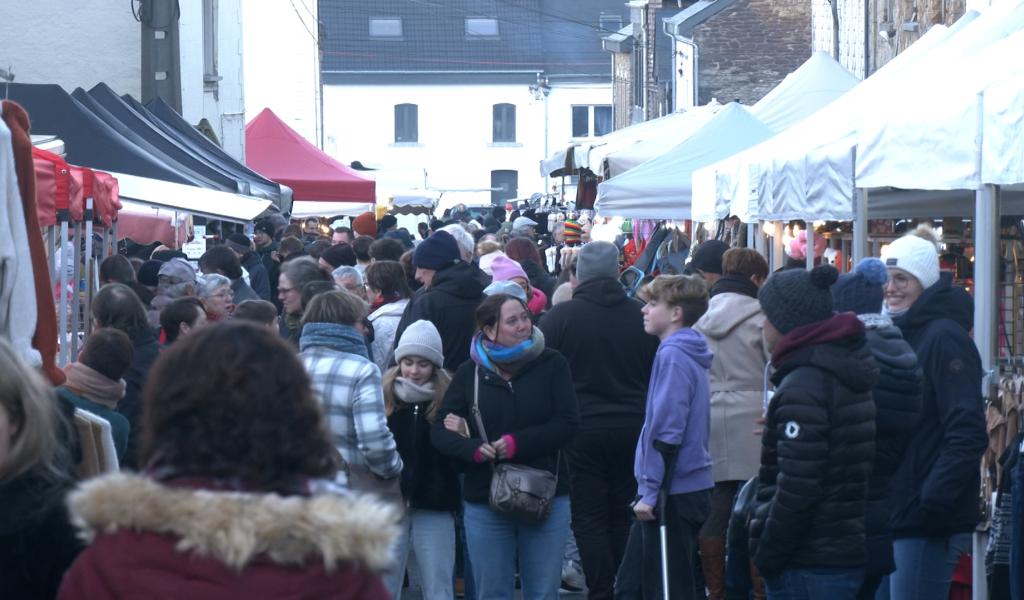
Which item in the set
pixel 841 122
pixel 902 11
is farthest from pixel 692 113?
pixel 841 122

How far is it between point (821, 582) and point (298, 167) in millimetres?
15566

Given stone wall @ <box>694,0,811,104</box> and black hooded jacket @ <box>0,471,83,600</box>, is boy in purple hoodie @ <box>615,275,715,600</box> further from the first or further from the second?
stone wall @ <box>694,0,811,104</box>

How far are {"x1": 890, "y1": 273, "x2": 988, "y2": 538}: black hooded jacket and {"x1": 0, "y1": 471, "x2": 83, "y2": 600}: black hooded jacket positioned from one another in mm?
3321

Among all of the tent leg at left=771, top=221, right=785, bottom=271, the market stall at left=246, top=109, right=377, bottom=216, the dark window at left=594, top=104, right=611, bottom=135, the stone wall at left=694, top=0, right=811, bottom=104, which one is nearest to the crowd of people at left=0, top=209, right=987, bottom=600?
the tent leg at left=771, top=221, right=785, bottom=271

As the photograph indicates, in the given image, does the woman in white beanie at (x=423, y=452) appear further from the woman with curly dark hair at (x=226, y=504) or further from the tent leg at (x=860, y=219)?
the woman with curly dark hair at (x=226, y=504)

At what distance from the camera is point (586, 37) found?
6794cm

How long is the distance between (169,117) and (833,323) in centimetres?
1369

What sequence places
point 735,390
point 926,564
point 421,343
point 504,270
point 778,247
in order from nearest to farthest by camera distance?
1. point 926,564
2. point 421,343
3. point 735,390
4. point 504,270
5. point 778,247

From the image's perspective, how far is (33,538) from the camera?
9.87 feet

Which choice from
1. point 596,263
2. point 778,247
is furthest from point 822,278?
point 778,247

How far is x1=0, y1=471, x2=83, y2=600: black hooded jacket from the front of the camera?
9.74ft

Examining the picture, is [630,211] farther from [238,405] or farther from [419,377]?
[238,405]

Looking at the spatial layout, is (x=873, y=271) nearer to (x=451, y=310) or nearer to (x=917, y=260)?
(x=917, y=260)

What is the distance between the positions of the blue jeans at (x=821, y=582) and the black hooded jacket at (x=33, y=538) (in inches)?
103
